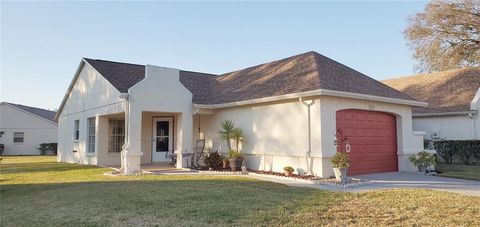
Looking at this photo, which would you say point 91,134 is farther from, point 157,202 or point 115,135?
point 157,202

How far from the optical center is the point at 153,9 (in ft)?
52.8

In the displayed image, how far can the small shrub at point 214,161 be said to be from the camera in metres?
15.6

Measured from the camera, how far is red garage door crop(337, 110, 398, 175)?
13.6 meters

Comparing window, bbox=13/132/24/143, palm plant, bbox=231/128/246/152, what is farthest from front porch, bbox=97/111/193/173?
window, bbox=13/132/24/143

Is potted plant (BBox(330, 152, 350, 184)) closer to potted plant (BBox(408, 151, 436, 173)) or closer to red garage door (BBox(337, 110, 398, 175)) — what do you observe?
red garage door (BBox(337, 110, 398, 175))

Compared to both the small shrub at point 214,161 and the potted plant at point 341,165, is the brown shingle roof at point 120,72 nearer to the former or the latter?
the small shrub at point 214,161

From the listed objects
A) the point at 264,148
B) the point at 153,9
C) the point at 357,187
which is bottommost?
the point at 357,187

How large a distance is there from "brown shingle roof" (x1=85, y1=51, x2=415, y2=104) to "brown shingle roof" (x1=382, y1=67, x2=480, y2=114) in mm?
5741

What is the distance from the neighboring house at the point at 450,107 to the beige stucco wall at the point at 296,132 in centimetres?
505

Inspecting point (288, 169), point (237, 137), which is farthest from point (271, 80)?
point (288, 169)

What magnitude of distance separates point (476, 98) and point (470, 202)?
1305cm

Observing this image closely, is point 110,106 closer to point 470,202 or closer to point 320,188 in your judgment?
point 320,188

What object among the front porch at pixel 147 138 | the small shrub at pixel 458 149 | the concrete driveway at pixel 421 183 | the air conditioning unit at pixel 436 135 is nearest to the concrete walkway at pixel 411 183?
the concrete driveway at pixel 421 183

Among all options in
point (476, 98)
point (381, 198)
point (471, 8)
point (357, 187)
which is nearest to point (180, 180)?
point (357, 187)
